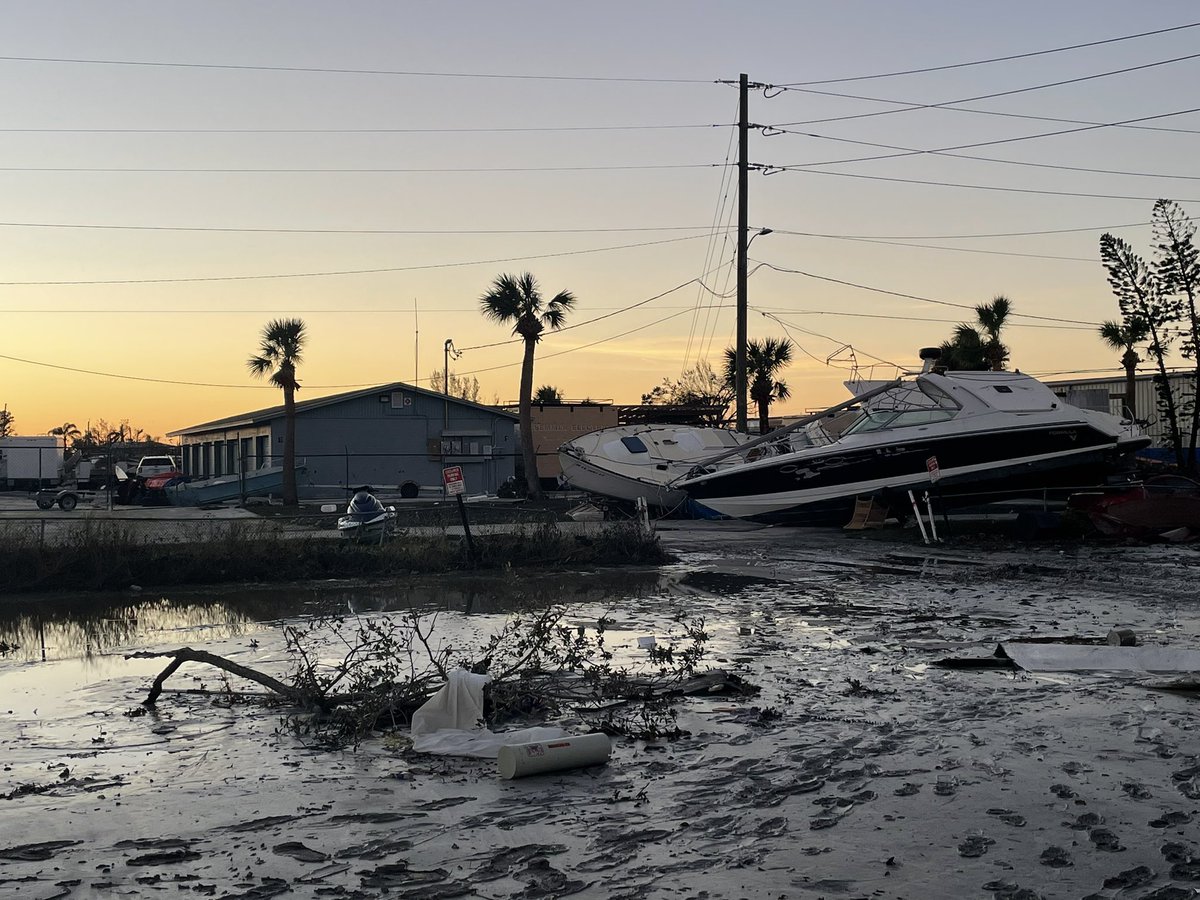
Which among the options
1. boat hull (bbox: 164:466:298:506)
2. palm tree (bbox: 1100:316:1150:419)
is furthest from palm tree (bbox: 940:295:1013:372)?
boat hull (bbox: 164:466:298:506)

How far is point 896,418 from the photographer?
26.1 meters

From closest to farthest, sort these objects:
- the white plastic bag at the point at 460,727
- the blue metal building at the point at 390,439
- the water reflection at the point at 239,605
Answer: the white plastic bag at the point at 460,727 < the water reflection at the point at 239,605 < the blue metal building at the point at 390,439

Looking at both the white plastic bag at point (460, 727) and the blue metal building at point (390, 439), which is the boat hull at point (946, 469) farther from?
the blue metal building at point (390, 439)

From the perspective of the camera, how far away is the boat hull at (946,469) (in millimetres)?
24875

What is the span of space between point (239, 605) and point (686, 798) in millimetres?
10142

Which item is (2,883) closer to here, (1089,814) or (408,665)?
(1089,814)

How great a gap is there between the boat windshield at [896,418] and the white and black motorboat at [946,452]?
0.02m

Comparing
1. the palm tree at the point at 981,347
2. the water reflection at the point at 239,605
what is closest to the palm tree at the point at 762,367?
the palm tree at the point at 981,347

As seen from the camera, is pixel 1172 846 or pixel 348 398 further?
pixel 348 398

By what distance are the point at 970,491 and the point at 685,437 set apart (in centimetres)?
1061

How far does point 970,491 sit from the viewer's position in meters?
25.5

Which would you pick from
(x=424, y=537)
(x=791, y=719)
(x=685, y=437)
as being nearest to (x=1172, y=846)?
(x=791, y=719)

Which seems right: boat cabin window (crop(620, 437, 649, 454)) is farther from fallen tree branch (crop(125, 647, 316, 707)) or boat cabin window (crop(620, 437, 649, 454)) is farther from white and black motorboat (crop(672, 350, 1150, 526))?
fallen tree branch (crop(125, 647, 316, 707))

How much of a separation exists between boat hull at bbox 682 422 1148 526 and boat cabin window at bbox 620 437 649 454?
6.88 metres
